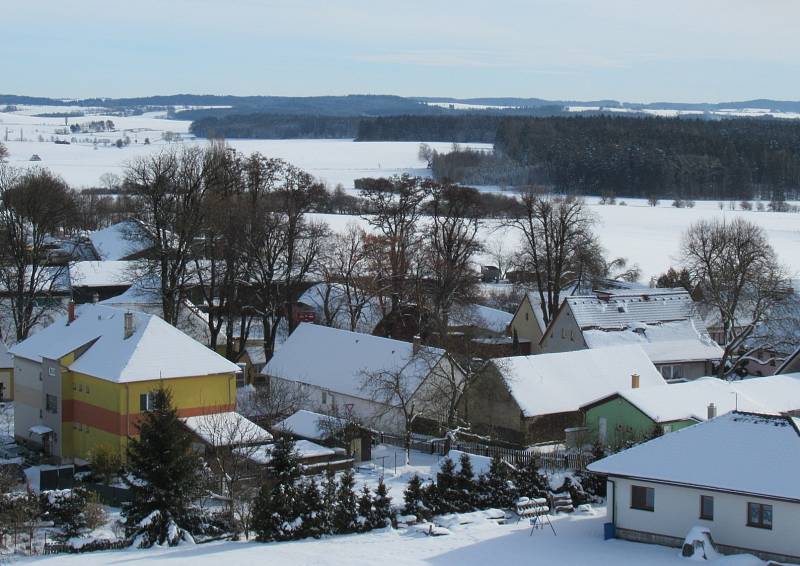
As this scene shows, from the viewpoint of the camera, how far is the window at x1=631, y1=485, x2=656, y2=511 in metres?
25.1

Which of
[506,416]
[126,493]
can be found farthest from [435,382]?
[126,493]

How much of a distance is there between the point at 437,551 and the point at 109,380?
14945 millimetres

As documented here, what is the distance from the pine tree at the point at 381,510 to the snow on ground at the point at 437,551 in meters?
0.37

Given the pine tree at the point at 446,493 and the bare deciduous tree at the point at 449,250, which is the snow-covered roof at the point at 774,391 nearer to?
the pine tree at the point at 446,493

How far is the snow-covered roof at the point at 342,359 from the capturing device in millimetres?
39156

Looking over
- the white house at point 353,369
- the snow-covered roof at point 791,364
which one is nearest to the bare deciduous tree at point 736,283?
the snow-covered roof at point 791,364

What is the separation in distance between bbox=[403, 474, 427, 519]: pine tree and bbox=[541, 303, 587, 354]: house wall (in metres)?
21.3

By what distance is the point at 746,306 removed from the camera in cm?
5197

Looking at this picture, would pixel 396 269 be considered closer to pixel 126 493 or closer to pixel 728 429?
pixel 126 493

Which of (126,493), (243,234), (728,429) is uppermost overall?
(243,234)

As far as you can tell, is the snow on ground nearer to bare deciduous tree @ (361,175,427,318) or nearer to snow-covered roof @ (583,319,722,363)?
snow-covered roof @ (583,319,722,363)

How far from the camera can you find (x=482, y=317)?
2232 inches

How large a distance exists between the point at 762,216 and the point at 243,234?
6455cm

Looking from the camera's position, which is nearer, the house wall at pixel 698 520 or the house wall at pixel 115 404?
the house wall at pixel 698 520
